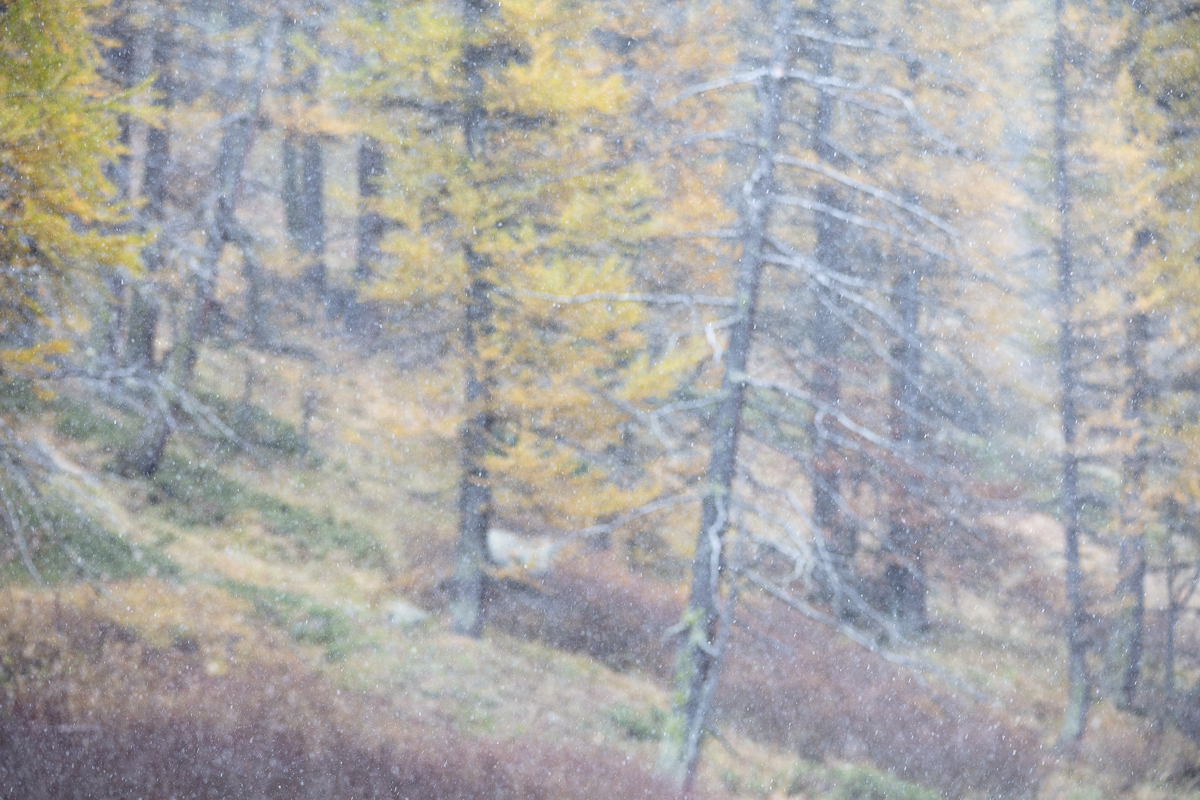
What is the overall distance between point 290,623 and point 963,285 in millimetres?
4163

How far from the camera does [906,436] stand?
15.6 ft

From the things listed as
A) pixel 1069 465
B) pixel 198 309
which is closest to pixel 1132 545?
pixel 1069 465

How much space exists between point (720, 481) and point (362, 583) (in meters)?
2.02

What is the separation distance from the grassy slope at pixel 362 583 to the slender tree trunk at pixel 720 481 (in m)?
0.14

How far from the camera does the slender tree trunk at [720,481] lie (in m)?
4.53

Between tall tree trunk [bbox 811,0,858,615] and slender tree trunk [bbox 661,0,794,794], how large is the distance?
30 centimetres

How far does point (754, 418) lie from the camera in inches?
182

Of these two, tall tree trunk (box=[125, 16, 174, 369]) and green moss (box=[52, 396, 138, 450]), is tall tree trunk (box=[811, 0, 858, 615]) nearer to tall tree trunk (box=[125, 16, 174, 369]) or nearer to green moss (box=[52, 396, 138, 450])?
tall tree trunk (box=[125, 16, 174, 369])

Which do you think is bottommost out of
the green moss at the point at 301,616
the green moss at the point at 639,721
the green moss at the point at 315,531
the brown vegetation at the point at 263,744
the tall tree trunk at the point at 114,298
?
the brown vegetation at the point at 263,744

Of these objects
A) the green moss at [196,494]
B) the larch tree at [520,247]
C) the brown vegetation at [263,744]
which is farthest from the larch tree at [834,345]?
the green moss at [196,494]

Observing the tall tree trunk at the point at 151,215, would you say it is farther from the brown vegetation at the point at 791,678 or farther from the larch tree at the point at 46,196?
the brown vegetation at the point at 791,678

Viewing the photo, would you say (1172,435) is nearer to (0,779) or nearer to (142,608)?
(142,608)

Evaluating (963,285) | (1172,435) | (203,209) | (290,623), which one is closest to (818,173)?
(963,285)

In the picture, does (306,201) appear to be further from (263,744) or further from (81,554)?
(263,744)
